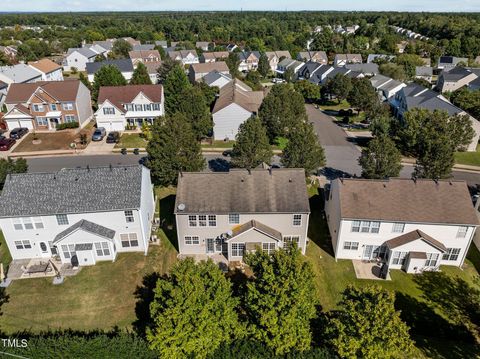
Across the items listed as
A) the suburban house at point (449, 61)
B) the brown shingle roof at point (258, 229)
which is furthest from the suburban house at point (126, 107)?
the suburban house at point (449, 61)

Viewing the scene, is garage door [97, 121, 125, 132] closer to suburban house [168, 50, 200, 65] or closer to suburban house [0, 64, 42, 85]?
suburban house [0, 64, 42, 85]

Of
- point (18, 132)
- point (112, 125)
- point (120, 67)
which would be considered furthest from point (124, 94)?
point (120, 67)

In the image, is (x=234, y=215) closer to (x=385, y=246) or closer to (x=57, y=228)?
(x=385, y=246)

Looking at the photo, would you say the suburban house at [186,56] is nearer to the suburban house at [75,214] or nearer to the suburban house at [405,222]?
the suburban house at [75,214]

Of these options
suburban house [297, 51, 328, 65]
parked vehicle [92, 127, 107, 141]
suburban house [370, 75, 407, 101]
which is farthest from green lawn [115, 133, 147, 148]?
suburban house [297, 51, 328, 65]

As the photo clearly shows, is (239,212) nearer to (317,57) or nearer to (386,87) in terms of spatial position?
(386,87)
